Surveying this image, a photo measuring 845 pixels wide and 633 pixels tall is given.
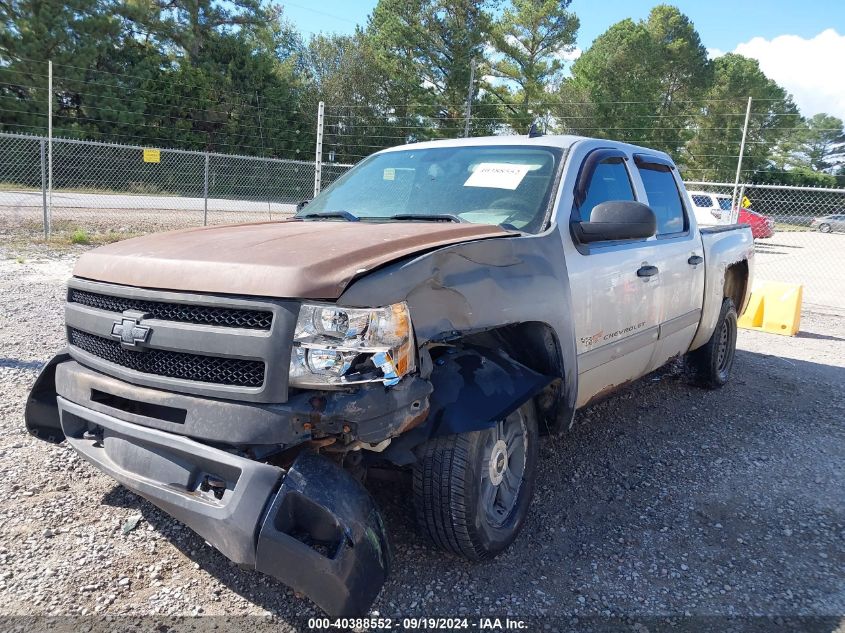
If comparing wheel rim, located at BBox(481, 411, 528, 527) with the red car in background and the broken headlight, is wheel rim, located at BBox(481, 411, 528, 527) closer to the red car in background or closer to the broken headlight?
the broken headlight

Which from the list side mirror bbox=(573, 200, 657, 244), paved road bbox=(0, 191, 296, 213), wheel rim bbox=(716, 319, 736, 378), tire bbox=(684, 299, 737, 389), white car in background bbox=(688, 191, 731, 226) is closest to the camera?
side mirror bbox=(573, 200, 657, 244)

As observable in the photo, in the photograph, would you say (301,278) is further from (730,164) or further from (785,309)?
(730,164)

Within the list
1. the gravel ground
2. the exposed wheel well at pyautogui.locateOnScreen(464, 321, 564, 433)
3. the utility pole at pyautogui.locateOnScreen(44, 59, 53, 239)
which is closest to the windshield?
the exposed wheel well at pyautogui.locateOnScreen(464, 321, 564, 433)

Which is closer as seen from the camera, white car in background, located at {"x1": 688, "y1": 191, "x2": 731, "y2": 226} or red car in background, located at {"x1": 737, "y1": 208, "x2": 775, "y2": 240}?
white car in background, located at {"x1": 688, "y1": 191, "x2": 731, "y2": 226}

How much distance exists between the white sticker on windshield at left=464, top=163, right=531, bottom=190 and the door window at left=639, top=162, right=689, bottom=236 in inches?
51.1

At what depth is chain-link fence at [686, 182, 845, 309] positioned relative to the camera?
1344 centimetres

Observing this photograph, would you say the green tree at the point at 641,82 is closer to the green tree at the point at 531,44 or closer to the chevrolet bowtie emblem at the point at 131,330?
the green tree at the point at 531,44

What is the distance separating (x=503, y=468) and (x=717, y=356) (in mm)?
3528

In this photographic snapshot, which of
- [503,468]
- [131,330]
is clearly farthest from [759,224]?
[131,330]

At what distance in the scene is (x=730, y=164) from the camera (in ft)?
109

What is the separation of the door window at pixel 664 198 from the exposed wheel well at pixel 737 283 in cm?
137

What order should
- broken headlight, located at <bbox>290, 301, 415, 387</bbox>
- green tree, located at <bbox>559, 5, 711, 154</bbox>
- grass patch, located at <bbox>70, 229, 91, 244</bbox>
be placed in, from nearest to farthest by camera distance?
broken headlight, located at <bbox>290, 301, 415, 387</bbox> → grass patch, located at <bbox>70, 229, 91, 244</bbox> → green tree, located at <bbox>559, 5, 711, 154</bbox>

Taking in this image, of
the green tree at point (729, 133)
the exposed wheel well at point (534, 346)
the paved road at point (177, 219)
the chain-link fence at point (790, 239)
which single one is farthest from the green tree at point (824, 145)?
the exposed wheel well at point (534, 346)

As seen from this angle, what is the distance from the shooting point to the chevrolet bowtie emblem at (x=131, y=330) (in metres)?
2.45
